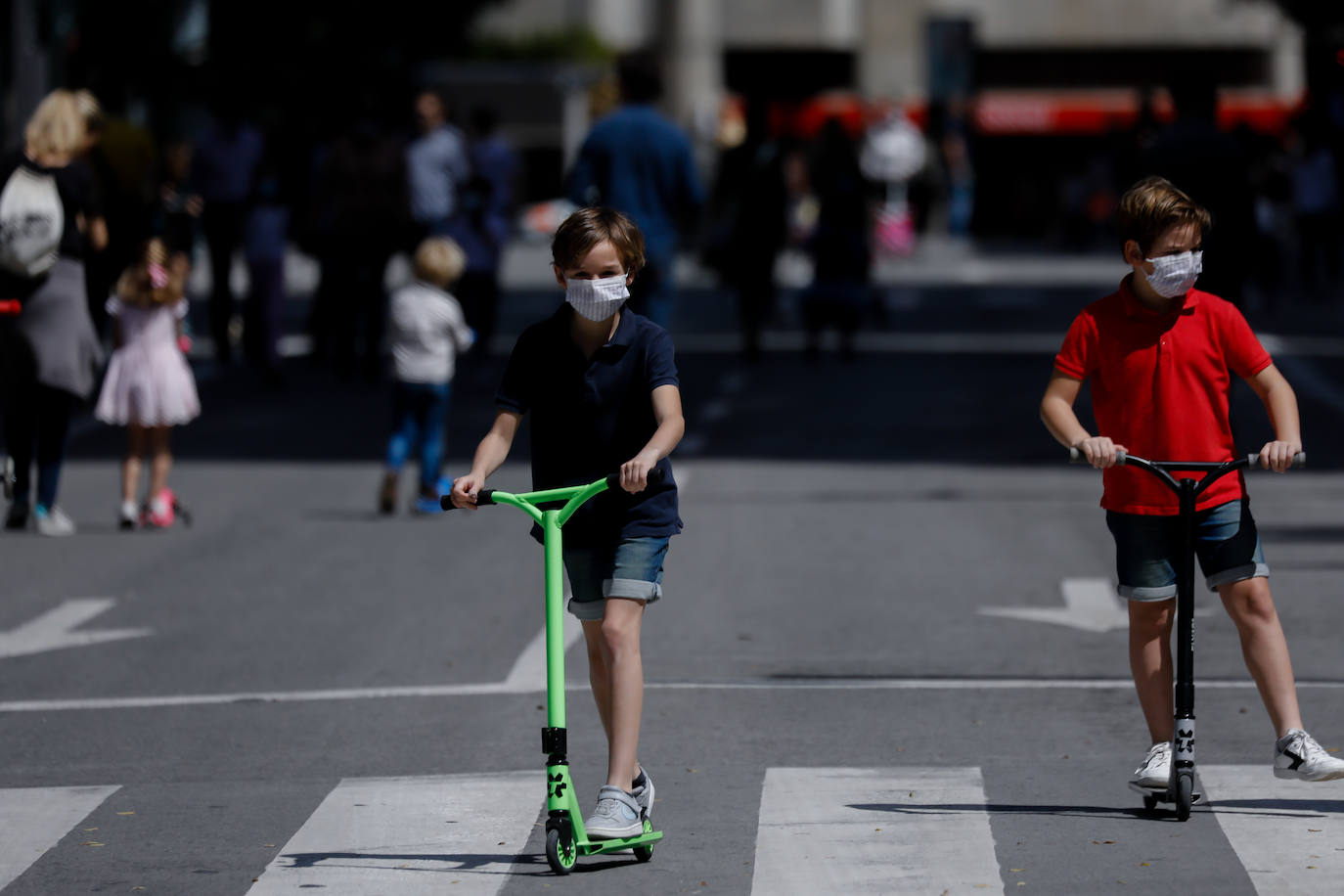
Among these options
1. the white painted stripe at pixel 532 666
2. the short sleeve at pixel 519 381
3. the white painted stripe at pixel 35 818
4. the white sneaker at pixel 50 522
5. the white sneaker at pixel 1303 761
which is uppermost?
the short sleeve at pixel 519 381

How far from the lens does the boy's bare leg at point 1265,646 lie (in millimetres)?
6672

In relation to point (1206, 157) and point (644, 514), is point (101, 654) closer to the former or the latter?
point (644, 514)

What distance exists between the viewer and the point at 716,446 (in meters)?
16.4

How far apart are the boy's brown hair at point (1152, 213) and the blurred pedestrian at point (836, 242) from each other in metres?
15.6

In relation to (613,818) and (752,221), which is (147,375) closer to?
(613,818)

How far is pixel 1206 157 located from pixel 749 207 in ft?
36.7

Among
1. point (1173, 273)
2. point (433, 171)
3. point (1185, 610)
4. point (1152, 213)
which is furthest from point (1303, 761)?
point (433, 171)

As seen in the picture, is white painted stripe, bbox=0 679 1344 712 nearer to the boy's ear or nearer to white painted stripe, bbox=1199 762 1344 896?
white painted stripe, bbox=1199 762 1344 896

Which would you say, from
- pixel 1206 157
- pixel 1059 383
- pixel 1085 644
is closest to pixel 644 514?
pixel 1059 383

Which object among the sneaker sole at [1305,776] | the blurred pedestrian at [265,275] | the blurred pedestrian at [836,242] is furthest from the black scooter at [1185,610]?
the blurred pedestrian at [836,242]

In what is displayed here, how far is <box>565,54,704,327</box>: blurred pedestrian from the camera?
566 inches

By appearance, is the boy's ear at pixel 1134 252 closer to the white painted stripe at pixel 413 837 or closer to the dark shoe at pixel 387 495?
the white painted stripe at pixel 413 837

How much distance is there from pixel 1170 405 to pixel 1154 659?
651mm

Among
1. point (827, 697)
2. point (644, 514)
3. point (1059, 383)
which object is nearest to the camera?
point (644, 514)
